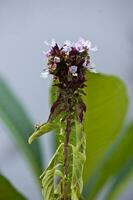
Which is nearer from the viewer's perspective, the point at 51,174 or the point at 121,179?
the point at 51,174

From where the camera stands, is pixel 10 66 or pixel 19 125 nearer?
pixel 19 125

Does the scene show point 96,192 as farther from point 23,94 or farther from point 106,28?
point 106,28

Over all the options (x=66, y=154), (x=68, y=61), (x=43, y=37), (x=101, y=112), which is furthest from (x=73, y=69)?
(x=43, y=37)

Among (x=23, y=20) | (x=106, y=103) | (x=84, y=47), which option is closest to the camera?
(x=84, y=47)

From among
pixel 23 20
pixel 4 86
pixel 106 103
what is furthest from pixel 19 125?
pixel 23 20

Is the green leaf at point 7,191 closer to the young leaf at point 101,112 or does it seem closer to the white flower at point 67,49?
the young leaf at point 101,112

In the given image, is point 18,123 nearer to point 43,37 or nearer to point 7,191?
point 7,191

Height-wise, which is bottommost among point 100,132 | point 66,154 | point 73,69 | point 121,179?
point 121,179
